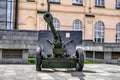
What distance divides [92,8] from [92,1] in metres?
0.84

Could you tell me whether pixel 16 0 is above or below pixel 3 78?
above

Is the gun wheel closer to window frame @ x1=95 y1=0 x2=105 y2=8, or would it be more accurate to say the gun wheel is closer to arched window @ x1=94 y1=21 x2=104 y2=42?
arched window @ x1=94 y1=21 x2=104 y2=42

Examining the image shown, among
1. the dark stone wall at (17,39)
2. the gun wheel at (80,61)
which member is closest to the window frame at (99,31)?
the dark stone wall at (17,39)

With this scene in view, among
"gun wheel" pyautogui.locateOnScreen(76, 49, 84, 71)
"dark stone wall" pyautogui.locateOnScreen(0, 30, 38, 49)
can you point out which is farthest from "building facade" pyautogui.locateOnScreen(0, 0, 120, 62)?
"gun wheel" pyautogui.locateOnScreen(76, 49, 84, 71)

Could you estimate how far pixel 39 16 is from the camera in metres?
29.9

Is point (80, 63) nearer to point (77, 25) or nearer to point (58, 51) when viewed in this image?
point (58, 51)

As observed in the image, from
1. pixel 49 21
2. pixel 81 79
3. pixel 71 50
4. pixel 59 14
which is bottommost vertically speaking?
pixel 81 79

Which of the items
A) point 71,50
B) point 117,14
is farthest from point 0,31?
point 117,14

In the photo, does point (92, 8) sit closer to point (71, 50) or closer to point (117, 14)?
point (117, 14)

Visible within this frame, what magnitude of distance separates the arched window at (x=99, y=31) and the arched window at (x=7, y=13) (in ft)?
33.0

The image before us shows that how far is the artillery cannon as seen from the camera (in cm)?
1208

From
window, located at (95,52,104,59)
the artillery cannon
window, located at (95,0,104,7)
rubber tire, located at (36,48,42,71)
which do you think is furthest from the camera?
window, located at (95,0,104,7)

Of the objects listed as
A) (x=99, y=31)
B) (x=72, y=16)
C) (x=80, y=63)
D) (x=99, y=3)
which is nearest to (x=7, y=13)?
(x=72, y=16)

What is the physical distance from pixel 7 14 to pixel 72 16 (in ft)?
24.8
